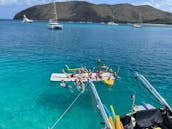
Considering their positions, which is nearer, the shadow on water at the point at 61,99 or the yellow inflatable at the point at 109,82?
the shadow on water at the point at 61,99

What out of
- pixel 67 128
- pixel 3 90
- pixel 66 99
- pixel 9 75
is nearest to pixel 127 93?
pixel 66 99

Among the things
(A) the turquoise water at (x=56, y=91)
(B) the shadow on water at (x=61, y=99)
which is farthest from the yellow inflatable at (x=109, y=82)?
(B) the shadow on water at (x=61, y=99)

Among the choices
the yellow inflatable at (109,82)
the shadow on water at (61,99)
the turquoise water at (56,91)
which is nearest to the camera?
the turquoise water at (56,91)

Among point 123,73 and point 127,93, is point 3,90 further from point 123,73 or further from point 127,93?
point 123,73

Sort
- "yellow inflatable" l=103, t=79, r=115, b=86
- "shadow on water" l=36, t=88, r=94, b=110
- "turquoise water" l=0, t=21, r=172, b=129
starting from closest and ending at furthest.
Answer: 1. "turquoise water" l=0, t=21, r=172, b=129
2. "shadow on water" l=36, t=88, r=94, b=110
3. "yellow inflatable" l=103, t=79, r=115, b=86

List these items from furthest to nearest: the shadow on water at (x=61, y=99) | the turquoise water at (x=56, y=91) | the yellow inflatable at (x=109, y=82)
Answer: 1. the yellow inflatable at (x=109, y=82)
2. the shadow on water at (x=61, y=99)
3. the turquoise water at (x=56, y=91)

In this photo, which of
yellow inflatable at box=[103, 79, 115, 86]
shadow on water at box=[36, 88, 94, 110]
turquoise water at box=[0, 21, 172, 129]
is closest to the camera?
turquoise water at box=[0, 21, 172, 129]

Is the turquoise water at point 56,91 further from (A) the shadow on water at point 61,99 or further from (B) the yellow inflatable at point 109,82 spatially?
(B) the yellow inflatable at point 109,82

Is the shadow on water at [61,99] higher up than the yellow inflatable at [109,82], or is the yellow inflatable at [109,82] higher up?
the yellow inflatable at [109,82]

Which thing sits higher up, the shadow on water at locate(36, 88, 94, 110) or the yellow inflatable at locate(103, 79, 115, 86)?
the yellow inflatable at locate(103, 79, 115, 86)

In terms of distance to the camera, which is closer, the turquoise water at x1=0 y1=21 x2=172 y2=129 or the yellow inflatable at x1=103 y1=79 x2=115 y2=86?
the turquoise water at x1=0 y1=21 x2=172 y2=129

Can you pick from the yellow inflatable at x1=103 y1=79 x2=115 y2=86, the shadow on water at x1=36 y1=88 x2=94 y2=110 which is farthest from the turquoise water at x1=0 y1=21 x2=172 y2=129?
the yellow inflatable at x1=103 y1=79 x2=115 y2=86

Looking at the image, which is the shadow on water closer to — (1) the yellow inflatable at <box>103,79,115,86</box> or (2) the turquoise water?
(2) the turquoise water

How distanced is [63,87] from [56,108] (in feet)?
19.0
